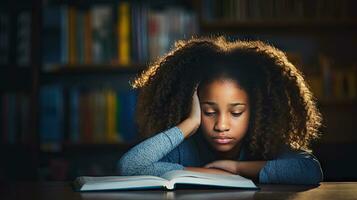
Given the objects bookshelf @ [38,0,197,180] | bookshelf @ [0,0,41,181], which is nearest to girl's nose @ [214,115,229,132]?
bookshelf @ [38,0,197,180]

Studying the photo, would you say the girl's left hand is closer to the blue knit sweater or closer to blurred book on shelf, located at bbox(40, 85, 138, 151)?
the blue knit sweater

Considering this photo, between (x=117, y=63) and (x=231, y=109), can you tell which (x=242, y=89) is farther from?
(x=117, y=63)

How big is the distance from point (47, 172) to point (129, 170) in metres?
1.02

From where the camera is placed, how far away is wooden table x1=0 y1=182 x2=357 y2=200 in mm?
1218

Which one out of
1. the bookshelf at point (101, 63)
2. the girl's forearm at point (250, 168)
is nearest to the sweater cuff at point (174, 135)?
the girl's forearm at point (250, 168)

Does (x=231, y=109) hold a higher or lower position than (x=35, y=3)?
lower

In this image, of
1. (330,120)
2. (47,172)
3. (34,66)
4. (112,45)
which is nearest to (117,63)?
(112,45)

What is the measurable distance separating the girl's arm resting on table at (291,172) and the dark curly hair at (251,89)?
0.25ft

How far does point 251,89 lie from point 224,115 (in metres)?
0.09

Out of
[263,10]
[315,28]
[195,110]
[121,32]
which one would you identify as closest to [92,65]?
[121,32]

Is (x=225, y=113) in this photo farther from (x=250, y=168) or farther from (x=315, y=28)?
(x=315, y=28)

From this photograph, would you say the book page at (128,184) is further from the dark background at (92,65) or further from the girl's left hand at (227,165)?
the dark background at (92,65)

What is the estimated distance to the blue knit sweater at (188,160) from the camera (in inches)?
58.6

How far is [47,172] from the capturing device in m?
2.51
